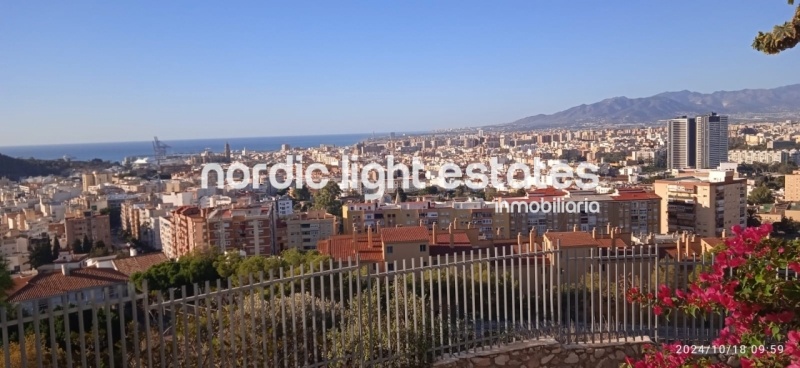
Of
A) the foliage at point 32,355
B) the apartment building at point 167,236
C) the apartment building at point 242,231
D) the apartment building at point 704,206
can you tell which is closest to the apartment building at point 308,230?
the apartment building at point 242,231

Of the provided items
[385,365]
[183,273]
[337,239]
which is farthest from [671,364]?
[337,239]

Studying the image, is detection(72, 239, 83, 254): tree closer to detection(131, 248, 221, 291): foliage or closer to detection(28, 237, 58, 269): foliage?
detection(28, 237, 58, 269): foliage

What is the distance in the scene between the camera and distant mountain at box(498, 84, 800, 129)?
135625 millimetres

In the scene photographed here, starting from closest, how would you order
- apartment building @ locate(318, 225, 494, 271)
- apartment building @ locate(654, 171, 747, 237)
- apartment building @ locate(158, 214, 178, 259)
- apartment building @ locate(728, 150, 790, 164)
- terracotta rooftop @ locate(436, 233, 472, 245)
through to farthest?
1. apartment building @ locate(318, 225, 494, 271)
2. terracotta rooftop @ locate(436, 233, 472, 245)
3. apartment building @ locate(654, 171, 747, 237)
4. apartment building @ locate(158, 214, 178, 259)
5. apartment building @ locate(728, 150, 790, 164)

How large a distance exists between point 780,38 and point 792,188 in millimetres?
54343

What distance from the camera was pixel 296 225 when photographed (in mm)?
35125

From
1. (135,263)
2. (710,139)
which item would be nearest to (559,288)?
(135,263)

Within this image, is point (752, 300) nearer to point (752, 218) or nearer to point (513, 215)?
point (513, 215)

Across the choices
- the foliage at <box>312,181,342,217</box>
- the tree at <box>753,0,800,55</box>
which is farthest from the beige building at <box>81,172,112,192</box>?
the tree at <box>753,0,800,55</box>

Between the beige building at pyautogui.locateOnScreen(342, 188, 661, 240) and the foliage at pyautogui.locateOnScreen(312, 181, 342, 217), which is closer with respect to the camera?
the beige building at pyautogui.locateOnScreen(342, 188, 661, 240)

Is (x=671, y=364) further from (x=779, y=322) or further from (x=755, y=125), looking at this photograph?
(x=755, y=125)

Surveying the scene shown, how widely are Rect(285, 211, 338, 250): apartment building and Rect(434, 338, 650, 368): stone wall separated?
3055 cm

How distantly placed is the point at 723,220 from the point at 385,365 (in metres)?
37.8

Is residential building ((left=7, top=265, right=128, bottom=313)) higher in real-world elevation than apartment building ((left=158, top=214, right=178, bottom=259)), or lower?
higher
